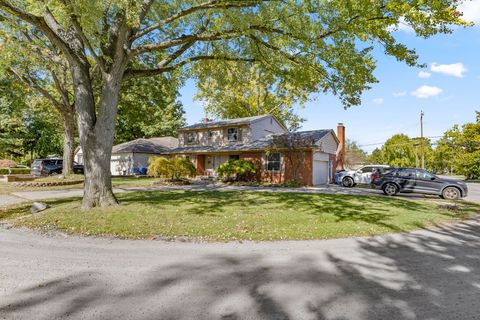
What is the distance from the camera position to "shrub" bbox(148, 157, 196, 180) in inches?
861

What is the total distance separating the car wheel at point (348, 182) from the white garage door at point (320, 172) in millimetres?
1828

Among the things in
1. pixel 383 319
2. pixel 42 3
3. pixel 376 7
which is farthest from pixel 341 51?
pixel 42 3

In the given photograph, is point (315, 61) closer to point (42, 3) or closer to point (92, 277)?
point (42, 3)

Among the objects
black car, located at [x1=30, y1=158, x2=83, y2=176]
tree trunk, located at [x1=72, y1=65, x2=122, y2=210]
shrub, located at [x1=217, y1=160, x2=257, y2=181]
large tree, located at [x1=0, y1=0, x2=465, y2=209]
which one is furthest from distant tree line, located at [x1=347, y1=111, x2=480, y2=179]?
black car, located at [x1=30, y1=158, x2=83, y2=176]

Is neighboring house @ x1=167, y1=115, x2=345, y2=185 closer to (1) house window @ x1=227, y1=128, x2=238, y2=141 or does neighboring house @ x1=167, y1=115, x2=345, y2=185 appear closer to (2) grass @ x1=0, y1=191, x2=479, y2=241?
(1) house window @ x1=227, y1=128, x2=238, y2=141

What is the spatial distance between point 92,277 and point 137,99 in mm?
21123

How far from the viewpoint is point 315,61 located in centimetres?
1072

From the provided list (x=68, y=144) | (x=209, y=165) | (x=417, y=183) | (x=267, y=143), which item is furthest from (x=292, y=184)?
(x=68, y=144)

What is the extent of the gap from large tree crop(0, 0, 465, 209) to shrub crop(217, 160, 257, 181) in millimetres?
12564

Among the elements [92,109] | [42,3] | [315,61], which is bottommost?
[92,109]

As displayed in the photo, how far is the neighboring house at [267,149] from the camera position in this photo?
886 inches

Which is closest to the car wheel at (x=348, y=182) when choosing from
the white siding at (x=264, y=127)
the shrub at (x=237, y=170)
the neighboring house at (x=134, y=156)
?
the shrub at (x=237, y=170)

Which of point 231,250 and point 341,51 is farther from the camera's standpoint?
point 341,51

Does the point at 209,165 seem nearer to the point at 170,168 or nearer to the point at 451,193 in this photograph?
the point at 170,168
